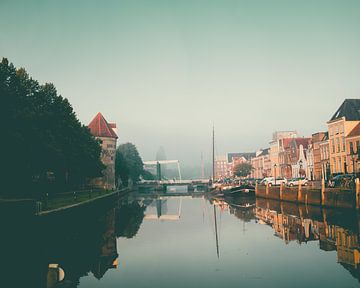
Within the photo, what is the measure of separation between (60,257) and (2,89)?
27313mm

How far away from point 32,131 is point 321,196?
33.5 metres

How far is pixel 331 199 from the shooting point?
4006cm

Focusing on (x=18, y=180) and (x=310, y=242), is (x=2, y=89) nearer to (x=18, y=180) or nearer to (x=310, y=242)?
(x=18, y=180)

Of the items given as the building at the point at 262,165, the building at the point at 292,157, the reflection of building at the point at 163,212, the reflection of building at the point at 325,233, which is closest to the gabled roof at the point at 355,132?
the reflection of building at the point at 325,233

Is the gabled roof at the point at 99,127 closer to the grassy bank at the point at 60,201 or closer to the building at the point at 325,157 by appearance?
the grassy bank at the point at 60,201

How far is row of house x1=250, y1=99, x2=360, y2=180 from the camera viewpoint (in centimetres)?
6388

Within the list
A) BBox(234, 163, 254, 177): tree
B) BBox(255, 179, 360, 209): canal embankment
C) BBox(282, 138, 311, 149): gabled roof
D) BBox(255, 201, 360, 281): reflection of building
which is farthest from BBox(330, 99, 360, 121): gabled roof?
BBox(234, 163, 254, 177): tree

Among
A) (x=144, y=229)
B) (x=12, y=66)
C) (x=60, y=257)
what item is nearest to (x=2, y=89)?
(x=12, y=66)

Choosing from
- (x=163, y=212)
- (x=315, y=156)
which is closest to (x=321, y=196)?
(x=163, y=212)

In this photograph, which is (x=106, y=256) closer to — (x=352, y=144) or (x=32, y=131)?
(x=32, y=131)

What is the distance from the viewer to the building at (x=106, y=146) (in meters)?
101

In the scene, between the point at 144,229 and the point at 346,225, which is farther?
the point at 144,229

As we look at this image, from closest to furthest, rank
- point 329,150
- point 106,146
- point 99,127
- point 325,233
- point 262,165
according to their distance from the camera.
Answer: point 325,233 < point 329,150 < point 106,146 < point 99,127 < point 262,165

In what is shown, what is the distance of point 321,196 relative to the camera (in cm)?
4269
